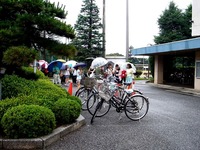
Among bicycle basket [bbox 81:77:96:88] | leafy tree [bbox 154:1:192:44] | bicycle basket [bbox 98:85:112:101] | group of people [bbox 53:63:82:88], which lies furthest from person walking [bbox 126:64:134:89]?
leafy tree [bbox 154:1:192:44]

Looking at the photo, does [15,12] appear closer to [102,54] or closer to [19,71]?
[19,71]

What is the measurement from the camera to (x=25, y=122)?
5145 mm

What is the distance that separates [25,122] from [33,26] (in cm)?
282

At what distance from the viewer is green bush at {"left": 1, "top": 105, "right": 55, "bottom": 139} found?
5.15 meters

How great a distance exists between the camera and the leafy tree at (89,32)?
34125mm

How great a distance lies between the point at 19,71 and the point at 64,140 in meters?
3.65

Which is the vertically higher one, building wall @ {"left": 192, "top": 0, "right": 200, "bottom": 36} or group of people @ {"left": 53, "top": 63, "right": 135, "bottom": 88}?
building wall @ {"left": 192, "top": 0, "right": 200, "bottom": 36}

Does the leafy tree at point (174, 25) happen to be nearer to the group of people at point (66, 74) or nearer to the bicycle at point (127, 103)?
the group of people at point (66, 74)

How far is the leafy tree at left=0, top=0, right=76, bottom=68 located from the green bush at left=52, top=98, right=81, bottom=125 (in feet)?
4.44

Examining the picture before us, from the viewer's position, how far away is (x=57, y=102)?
21.5 ft

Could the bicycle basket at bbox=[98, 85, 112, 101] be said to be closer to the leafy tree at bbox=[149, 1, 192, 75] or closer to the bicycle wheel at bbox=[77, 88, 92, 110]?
the bicycle wheel at bbox=[77, 88, 92, 110]

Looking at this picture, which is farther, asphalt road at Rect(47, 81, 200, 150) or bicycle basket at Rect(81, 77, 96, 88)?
bicycle basket at Rect(81, 77, 96, 88)

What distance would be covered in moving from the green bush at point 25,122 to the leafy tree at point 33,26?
171 cm

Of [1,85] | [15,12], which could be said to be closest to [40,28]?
[15,12]
